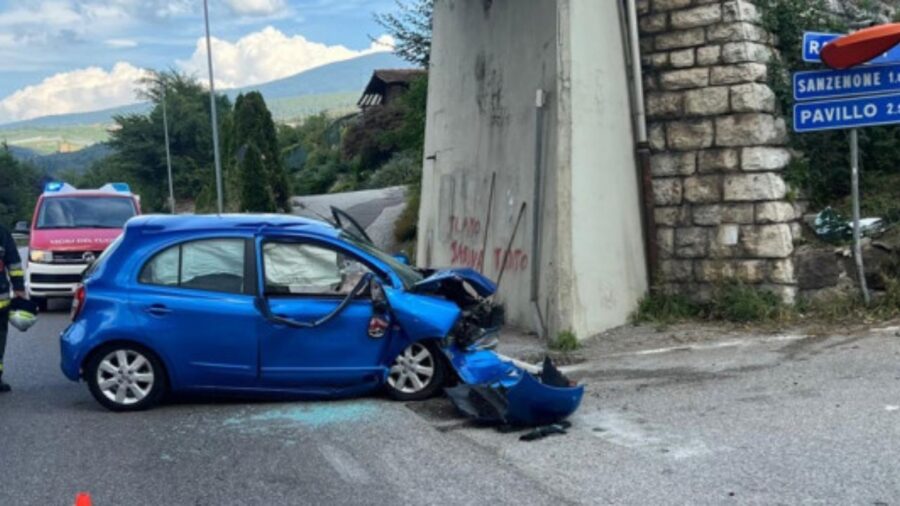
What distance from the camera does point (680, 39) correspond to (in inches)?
448

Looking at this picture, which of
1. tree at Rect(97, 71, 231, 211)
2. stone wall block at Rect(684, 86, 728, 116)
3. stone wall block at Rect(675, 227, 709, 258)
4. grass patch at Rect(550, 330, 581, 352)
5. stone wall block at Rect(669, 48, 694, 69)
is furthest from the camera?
tree at Rect(97, 71, 231, 211)

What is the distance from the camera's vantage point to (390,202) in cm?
3312

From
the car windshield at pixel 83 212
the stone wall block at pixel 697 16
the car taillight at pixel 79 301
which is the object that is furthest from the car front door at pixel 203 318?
the car windshield at pixel 83 212

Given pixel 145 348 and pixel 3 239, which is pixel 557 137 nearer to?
pixel 145 348

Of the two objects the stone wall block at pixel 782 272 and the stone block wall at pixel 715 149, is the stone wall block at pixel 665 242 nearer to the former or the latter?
the stone block wall at pixel 715 149

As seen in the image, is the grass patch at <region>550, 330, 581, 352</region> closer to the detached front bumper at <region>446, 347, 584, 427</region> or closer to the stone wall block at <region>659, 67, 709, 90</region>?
the detached front bumper at <region>446, 347, 584, 427</region>

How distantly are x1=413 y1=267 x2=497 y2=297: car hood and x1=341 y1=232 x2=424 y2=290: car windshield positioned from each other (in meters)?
0.11

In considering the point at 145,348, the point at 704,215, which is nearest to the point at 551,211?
the point at 704,215

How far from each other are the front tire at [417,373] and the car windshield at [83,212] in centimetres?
1045

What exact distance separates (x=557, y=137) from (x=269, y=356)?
432cm

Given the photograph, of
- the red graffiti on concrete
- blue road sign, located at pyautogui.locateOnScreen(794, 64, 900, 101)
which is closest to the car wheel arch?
the red graffiti on concrete

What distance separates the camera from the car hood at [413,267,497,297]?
28.2 ft

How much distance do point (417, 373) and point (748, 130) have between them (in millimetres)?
4966

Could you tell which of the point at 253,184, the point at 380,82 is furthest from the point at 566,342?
the point at 380,82
